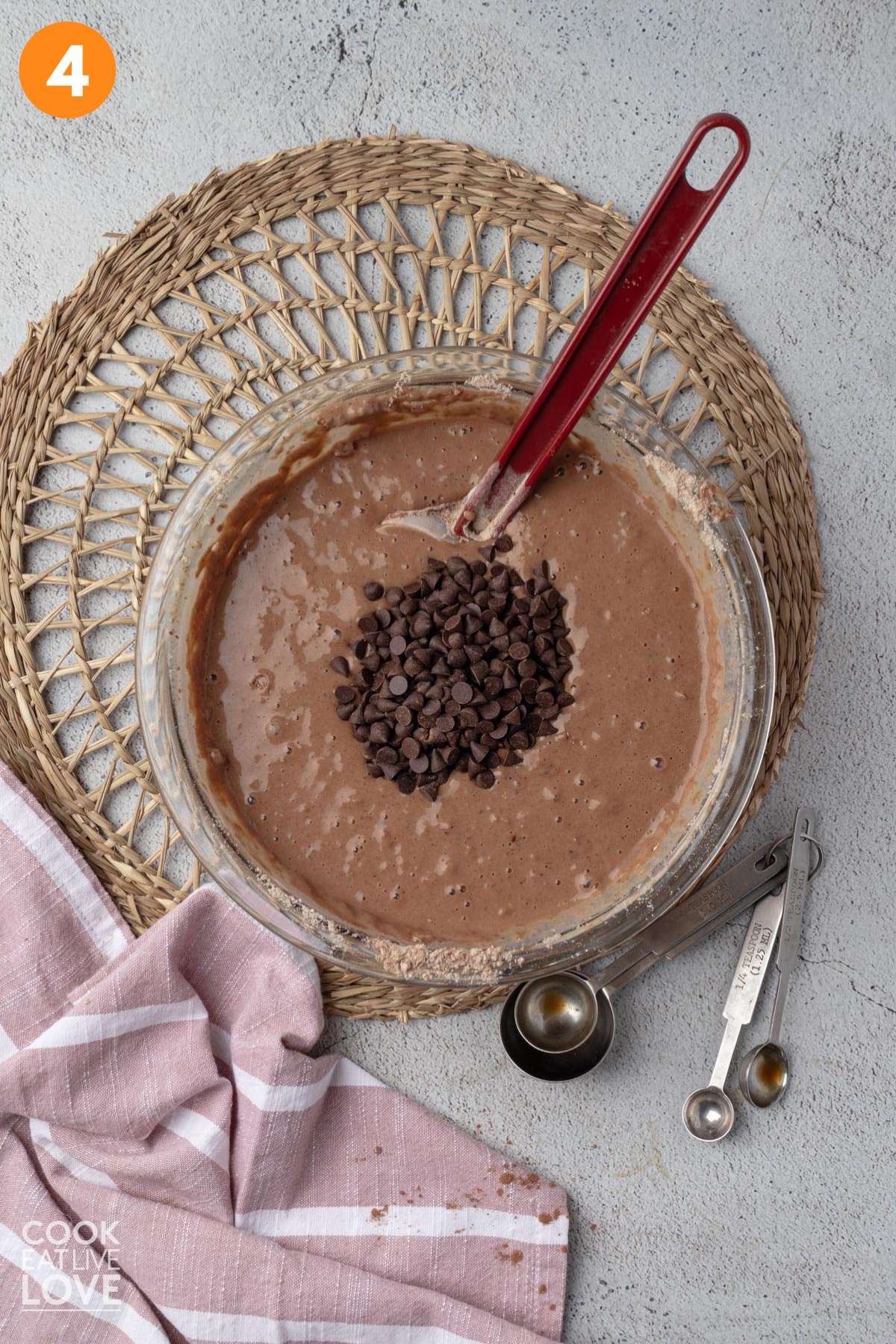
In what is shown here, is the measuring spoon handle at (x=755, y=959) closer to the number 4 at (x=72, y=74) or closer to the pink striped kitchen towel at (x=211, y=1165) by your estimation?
the pink striped kitchen towel at (x=211, y=1165)

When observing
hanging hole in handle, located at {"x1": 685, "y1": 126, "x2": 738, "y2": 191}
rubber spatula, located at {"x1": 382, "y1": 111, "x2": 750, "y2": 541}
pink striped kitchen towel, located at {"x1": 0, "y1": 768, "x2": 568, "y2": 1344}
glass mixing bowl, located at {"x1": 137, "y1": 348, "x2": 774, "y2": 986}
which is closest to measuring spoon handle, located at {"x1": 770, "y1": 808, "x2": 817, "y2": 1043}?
glass mixing bowl, located at {"x1": 137, "y1": 348, "x2": 774, "y2": 986}

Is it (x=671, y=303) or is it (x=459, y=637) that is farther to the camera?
(x=671, y=303)

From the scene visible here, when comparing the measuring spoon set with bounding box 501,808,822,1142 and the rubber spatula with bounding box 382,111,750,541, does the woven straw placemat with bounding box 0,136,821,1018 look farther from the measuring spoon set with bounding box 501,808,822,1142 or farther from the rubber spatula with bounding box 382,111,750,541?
the rubber spatula with bounding box 382,111,750,541

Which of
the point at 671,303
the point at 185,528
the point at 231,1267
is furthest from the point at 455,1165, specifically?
the point at 671,303

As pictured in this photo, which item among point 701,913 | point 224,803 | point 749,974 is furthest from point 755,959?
point 224,803

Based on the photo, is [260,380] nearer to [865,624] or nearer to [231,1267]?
[865,624]
